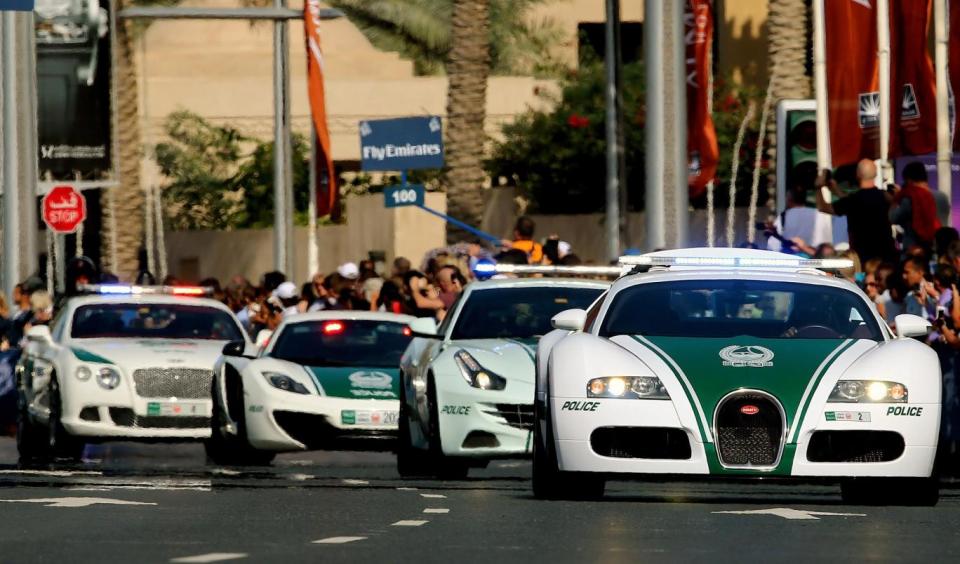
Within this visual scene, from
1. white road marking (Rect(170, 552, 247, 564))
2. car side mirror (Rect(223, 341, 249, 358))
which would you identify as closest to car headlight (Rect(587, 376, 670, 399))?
white road marking (Rect(170, 552, 247, 564))

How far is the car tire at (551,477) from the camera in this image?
14445 millimetres

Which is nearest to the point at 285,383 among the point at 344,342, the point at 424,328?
the point at 344,342

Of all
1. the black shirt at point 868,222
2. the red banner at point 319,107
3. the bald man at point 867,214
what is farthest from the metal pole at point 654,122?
the red banner at point 319,107

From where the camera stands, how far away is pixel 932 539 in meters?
12.2

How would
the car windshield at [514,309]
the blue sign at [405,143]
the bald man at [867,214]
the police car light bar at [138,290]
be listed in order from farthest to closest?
the blue sign at [405,143], the police car light bar at [138,290], the bald man at [867,214], the car windshield at [514,309]

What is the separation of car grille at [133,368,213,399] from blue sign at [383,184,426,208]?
38.0ft

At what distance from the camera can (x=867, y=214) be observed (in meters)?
23.5

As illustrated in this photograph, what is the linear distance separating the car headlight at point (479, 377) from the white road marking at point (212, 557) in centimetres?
680

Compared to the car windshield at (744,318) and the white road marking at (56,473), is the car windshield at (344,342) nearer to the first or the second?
the white road marking at (56,473)

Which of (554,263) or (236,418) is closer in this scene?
(236,418)

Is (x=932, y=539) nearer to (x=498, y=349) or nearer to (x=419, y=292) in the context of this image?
(x=498, y=349)

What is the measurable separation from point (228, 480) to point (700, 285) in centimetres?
439

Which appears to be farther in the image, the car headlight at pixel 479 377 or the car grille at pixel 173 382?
the car grille at pixel 173 382

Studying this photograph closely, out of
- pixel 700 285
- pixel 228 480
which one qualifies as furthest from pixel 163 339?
pixel 700 285
